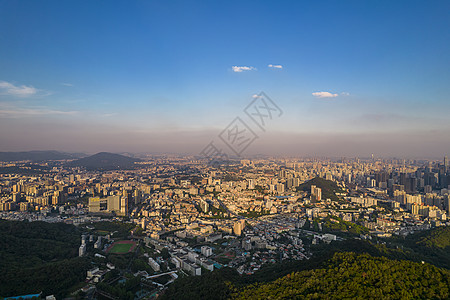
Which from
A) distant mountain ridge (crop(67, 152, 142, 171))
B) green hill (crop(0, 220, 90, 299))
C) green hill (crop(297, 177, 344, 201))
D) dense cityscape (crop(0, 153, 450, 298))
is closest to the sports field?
dense cityscape (crop(0, 153, 450, 298))

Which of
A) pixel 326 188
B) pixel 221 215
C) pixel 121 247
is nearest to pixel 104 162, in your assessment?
pixel 221 215

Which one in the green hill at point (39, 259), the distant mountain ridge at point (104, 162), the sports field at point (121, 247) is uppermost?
the distant mountain ridge at point (104, 162)

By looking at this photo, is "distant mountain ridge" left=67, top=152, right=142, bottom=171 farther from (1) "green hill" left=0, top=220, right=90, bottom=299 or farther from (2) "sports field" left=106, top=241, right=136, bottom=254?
(2) "sports field" left=106, top=241, right=136, bottom=254

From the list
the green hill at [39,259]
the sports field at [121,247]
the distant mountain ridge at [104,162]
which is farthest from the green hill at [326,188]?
the distant mountain ridge at [104,162]

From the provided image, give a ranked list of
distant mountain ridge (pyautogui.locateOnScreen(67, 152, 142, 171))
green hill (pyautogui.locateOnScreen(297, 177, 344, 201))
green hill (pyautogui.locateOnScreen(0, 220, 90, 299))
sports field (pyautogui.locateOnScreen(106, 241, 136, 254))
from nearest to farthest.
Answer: green hill (pyautogui.locateOnScreen(0, 220, 90, 299))
sports field (pyautogui.locateOnScreen(106, 241, 136, 254))
green hill (pyautogui.locateOnScreen(297, 177, 344, 201))
distant mountain ridge (pyautogui.locateOnScreen(67, 152, 142, 171))

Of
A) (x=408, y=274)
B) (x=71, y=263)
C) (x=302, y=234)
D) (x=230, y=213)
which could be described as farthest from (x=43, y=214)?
(x=408, y=274)

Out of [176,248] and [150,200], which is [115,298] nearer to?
[176,248]

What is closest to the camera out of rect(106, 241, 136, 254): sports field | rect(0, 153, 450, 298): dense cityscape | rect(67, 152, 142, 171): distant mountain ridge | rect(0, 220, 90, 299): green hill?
rect(0, 220, 90, 299): green hill

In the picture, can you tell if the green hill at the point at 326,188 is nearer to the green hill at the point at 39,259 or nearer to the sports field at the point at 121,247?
the sports field at the point at 121,247
